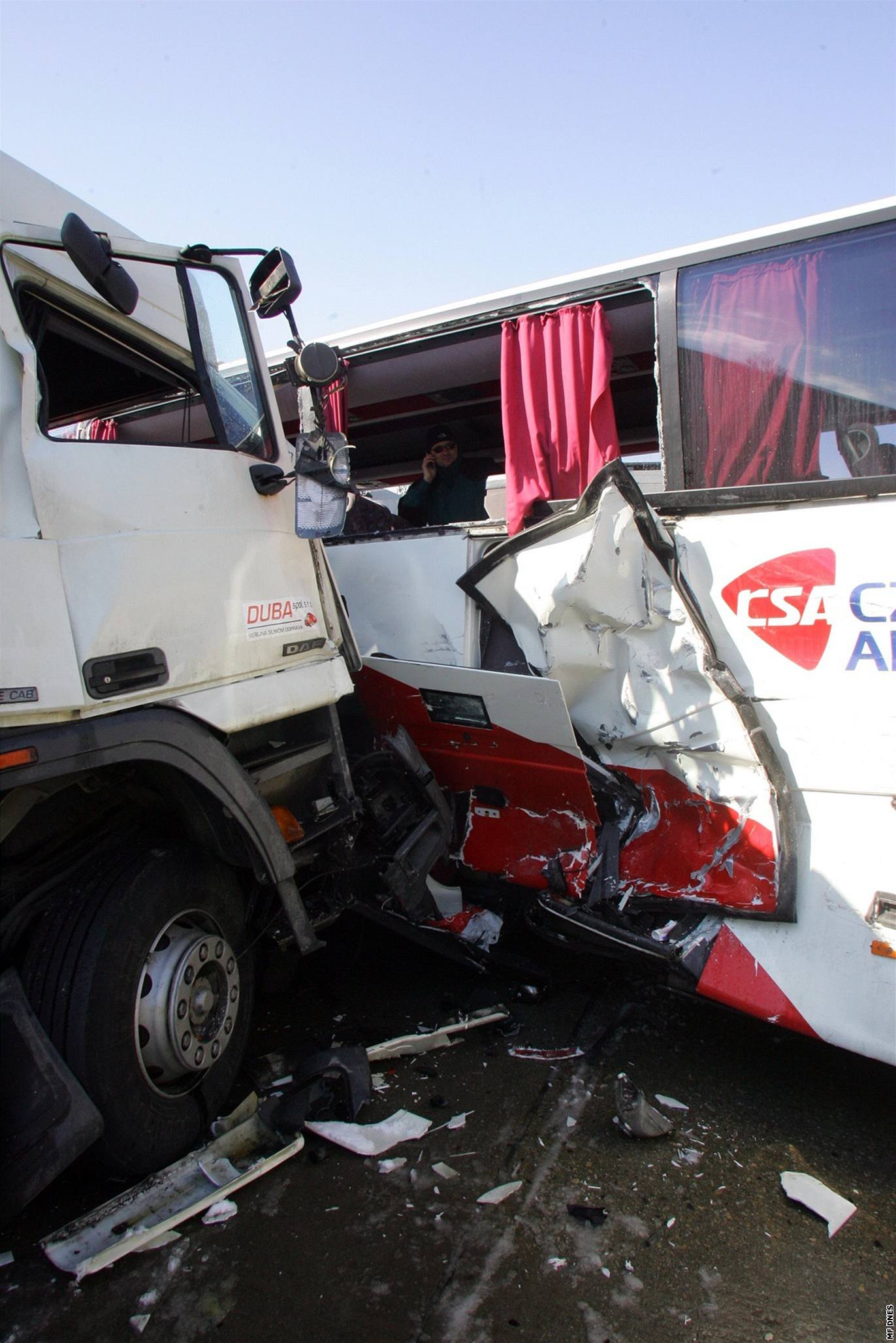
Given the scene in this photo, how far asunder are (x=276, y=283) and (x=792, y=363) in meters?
1.88

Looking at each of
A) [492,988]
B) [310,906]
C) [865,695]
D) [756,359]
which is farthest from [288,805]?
[756,359]

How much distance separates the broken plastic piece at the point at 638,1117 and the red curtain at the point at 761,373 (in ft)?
7.11

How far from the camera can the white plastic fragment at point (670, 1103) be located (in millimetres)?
2697

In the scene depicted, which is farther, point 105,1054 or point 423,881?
point 423,881

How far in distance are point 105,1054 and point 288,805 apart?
3.31 feet

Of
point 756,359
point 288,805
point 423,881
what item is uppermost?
point 756,359

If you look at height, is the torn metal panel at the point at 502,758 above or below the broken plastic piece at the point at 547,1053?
above

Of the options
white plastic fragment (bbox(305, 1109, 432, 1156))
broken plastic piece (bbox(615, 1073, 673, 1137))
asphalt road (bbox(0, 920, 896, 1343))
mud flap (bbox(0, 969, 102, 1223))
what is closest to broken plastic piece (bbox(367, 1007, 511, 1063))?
asphalt road (bbox(0, 920, 896, 1343))

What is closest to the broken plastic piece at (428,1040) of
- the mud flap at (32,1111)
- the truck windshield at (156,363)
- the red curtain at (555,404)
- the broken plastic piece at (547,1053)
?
the broken plastic piece at (547,1053)

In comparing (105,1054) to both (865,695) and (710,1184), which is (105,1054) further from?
(865,695)

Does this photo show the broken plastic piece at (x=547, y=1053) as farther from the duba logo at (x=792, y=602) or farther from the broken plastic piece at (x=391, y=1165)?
the duba logo at (x=792, y=602)

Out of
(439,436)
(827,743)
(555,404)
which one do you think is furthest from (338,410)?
(827,743)

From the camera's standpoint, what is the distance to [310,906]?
304cm

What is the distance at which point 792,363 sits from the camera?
121 inches
